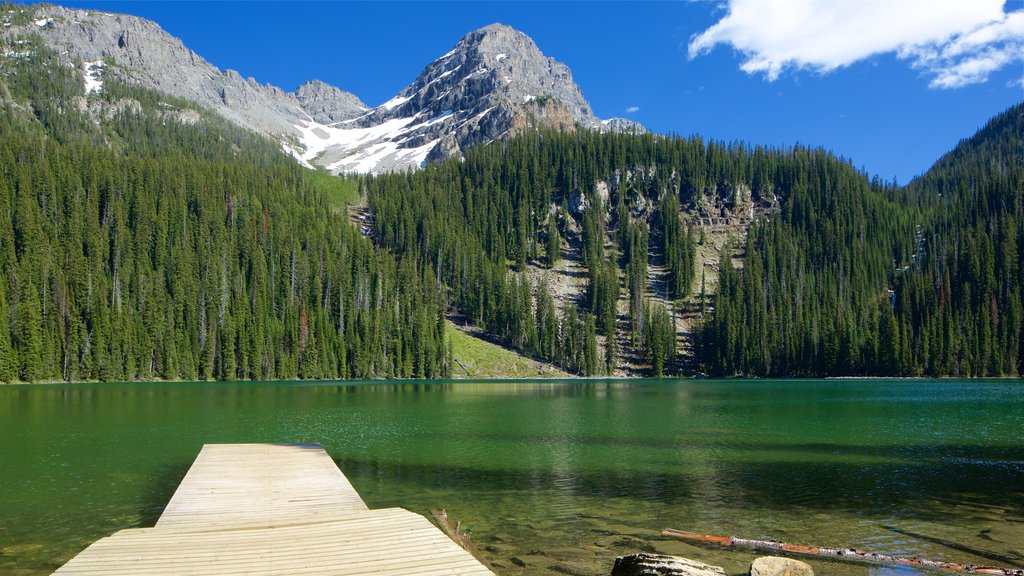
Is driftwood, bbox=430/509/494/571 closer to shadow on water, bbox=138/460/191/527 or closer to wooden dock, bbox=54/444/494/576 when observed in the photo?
wooden dock, bbox=54/444/494/576

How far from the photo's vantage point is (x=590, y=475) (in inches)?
1205

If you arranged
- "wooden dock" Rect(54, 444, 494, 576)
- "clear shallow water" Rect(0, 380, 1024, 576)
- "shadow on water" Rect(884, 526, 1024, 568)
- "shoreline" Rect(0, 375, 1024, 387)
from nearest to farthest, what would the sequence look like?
"wooden dock" Rect(54, 444, 494, 576) → "shadow on water" Rect(884, 526, 1024, 568) → "clear shallow water" Rect(0, 380, 1024, 576) → "shoreline" Rect(0, 375, 1024, 387)

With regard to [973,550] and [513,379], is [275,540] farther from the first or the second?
[513,379]

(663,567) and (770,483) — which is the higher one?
(663,567)

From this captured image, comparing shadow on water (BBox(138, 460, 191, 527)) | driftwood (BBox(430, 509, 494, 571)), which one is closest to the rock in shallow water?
driftwood (BBox(430, 509, 494, 571))

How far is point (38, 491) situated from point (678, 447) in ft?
105

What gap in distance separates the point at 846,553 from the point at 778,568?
4.98m

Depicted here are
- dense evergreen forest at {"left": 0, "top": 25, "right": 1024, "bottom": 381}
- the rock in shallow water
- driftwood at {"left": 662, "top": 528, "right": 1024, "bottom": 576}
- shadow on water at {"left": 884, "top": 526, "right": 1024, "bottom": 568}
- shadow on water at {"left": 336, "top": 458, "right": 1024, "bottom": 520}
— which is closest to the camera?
the rock in shallow water

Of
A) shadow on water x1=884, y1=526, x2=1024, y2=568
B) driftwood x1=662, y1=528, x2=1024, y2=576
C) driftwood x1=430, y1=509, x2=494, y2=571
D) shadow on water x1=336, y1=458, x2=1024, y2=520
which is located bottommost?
shadow on water x1=336, y1=458, x2=1024, y2=520

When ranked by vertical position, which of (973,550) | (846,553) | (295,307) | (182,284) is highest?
(182,284)

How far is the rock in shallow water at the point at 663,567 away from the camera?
12625 millimetres

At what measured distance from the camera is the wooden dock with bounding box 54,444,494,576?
40.0ft

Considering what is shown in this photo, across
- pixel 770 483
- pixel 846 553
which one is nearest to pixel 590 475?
pixel 770 483

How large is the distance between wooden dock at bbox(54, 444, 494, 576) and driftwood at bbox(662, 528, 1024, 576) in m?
8.60
